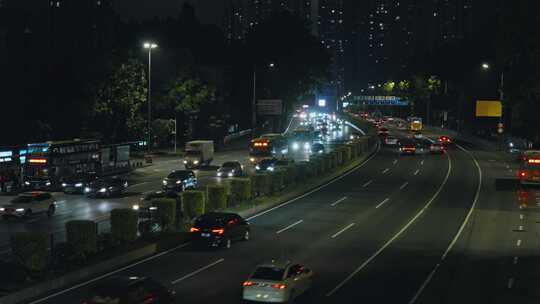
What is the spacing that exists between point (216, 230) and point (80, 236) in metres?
6.08

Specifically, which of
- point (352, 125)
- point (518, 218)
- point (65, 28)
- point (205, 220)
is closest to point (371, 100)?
point (352, 125)

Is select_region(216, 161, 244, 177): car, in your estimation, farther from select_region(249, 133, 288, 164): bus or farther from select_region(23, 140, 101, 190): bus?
select_region(249, 133, 288, 164): bus

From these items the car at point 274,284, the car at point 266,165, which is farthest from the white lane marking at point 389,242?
the car at point 266,165

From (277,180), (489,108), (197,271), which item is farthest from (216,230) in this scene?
(489,108)

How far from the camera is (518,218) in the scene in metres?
44.9

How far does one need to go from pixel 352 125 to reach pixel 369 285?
5797 inches

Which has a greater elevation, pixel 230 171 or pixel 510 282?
pixel 230 171

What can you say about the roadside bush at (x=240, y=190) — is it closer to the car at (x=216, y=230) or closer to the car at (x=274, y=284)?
the car at (x=216, y=230)

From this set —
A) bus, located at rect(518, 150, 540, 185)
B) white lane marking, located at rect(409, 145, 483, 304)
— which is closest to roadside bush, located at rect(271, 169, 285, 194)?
white lane marking, located at rect(409, 145, 483, 304)

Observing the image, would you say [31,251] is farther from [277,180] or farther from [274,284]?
[277,180]

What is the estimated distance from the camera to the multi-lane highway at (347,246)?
83.6ft

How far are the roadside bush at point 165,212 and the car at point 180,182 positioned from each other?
16.1 metres

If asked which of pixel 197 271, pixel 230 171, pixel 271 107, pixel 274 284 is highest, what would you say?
pixel 271 107

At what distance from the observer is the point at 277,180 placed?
53.1 meters
